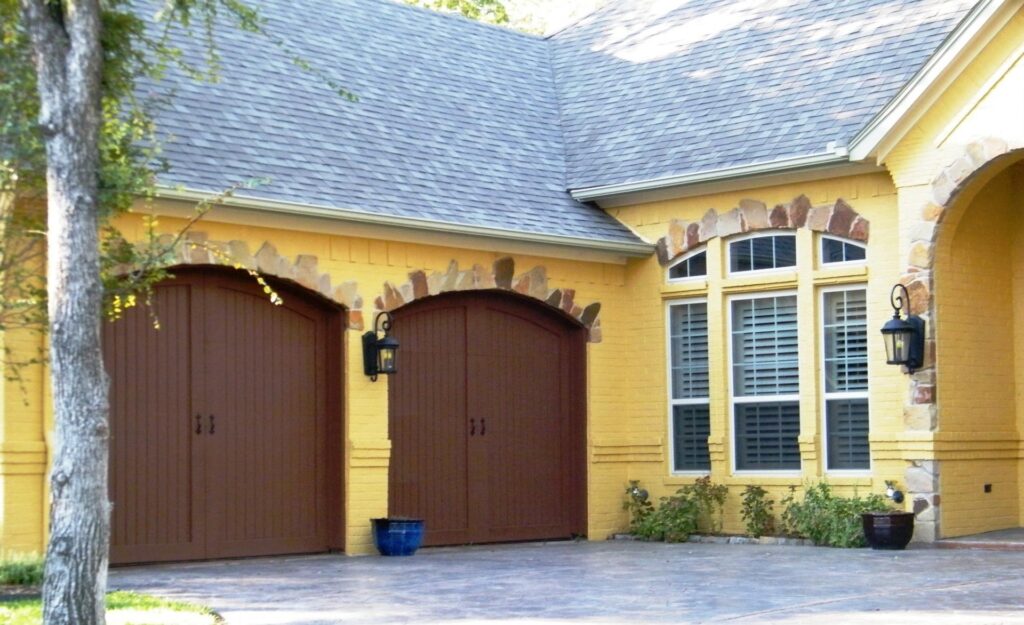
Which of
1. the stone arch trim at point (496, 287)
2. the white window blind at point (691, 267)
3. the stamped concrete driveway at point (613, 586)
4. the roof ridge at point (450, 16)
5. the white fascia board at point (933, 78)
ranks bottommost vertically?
the stamped concrete driveway at point (613, 586)

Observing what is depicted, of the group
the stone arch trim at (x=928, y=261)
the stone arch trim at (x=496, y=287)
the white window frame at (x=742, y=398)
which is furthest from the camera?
the white window frame at (x=742, y=398)

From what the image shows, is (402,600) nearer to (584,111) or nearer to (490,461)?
(490,461)

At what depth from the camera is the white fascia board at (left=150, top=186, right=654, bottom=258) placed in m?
13.9

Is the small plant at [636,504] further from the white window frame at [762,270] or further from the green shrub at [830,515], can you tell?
the white window frame at [762,270]

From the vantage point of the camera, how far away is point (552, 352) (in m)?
17.8

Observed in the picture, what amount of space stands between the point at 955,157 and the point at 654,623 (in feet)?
24.1

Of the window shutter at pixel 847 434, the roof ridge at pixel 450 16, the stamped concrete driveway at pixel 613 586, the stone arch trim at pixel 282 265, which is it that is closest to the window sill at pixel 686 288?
the window shutter at pixel 847 434

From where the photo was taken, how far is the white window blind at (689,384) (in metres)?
17.5

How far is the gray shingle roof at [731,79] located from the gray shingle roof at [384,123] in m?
0.60

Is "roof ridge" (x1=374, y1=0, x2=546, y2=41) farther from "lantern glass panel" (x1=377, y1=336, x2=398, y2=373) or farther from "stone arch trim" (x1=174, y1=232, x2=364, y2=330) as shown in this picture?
"lantern glass panel" (x1=377, y1=336, x2=398, y2=373)

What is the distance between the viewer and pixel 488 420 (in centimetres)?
1700

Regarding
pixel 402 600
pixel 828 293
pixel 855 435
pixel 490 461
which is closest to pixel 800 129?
pixel 828 293

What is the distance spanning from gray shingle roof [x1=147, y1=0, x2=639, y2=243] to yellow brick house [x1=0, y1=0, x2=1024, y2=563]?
52 millimetres

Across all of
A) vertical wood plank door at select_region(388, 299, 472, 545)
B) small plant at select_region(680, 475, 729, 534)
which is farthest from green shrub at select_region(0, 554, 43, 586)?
small plant at select_region(680, 475, 729, 534)
